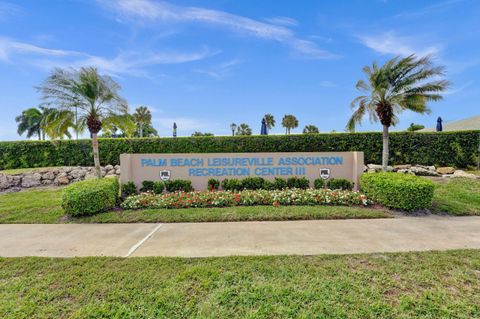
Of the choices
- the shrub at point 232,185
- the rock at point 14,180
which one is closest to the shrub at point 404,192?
the shrub at point 232,185

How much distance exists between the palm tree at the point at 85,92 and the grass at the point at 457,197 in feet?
42.5

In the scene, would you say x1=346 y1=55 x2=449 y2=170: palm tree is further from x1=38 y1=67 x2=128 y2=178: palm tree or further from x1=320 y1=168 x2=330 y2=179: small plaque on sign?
x1=38 y1=67 x2=128 y2=178: palm tree

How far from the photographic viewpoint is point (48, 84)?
873 cm

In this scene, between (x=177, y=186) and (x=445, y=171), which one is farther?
(x=445, y=171)

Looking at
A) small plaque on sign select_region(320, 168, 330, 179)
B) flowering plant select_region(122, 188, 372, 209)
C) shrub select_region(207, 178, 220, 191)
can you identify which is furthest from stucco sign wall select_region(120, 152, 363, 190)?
flowering plant select_region(122, 188, 372, 209)

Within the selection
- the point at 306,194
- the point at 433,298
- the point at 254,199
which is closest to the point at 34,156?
the point at 254,199

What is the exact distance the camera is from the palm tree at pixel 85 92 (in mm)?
8773

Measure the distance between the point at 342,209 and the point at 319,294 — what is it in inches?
181

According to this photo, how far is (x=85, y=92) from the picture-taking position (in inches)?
351

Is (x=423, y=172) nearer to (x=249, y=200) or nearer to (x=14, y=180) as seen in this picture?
(x=249, y=200)

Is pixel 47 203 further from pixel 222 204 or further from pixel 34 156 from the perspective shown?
pixel 34 156

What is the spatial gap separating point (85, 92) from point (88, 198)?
484cm

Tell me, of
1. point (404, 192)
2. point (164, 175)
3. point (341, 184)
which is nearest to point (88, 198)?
point (164, 175)

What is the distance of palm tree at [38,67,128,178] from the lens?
8773 mm
